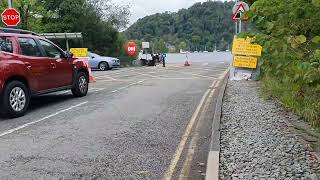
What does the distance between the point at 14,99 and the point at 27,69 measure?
0.80 meters

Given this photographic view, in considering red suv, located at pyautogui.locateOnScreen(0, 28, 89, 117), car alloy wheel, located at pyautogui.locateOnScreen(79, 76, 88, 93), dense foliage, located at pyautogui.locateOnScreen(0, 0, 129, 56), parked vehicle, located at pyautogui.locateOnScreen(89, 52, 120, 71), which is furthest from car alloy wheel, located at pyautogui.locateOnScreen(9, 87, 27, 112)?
parked vehicle, located at pyautogui.locateOnScreen(89, 52, 120, 71)

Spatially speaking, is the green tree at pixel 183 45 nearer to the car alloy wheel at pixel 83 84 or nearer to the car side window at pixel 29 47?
the car alloy wheel at pixel 83 84

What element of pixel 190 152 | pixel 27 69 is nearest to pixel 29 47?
pixel 27 69

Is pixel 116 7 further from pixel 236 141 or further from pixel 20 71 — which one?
pixel 236 141

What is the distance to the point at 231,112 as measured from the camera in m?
9.29

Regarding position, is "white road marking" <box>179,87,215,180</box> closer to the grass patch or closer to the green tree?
the grass patch

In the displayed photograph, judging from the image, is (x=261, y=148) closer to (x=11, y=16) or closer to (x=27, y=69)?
(x=27, y=69)

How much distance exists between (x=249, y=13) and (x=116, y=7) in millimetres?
39024

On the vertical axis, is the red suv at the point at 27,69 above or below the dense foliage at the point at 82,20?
below

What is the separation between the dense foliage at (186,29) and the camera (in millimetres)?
49078

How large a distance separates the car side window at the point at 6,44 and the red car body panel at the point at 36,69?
3.0 inches

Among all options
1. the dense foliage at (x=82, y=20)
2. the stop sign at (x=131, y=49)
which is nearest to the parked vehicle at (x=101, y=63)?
the dense foliage at (x=82, y=20)

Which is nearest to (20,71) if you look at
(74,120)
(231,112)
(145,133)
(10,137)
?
(74,120)

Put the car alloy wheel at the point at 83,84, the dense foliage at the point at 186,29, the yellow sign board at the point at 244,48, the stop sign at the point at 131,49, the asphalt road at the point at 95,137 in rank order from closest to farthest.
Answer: the asphalt road at the point at 95,137, the car alloy wheel at the point at 83,84, the yellow sign board at the point at 244,48, the stop sign at the point at 131,49, the dense foliage at the point at 186,29
